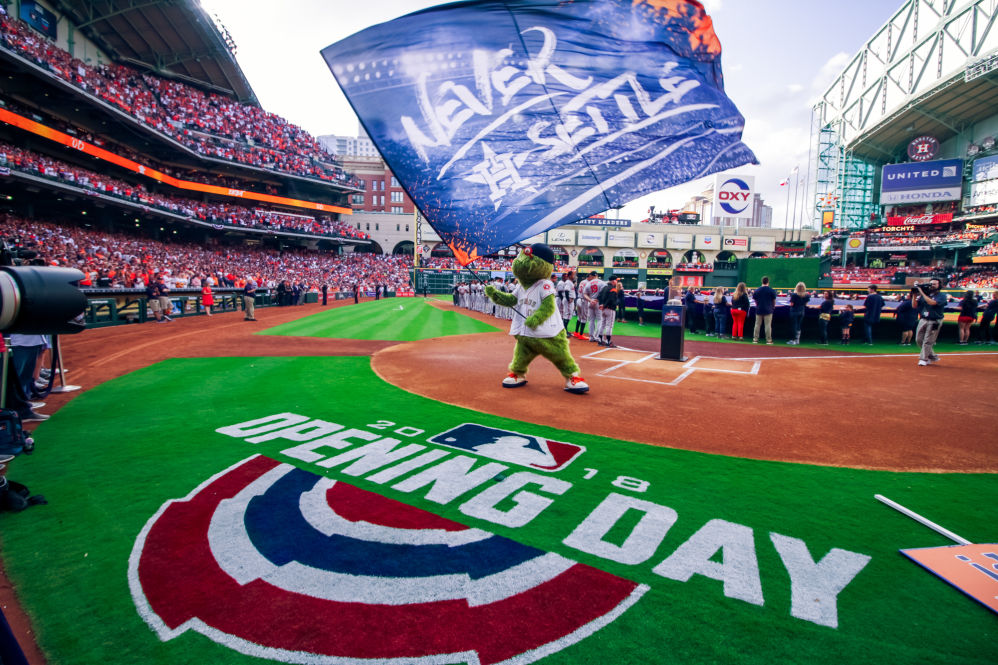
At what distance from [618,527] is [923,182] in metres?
66.9

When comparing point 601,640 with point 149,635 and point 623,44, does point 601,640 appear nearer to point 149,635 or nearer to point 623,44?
point 149,635

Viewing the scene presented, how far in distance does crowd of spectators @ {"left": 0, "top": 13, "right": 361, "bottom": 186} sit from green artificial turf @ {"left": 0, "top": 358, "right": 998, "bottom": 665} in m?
30.7

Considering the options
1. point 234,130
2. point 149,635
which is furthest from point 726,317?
point 234,130

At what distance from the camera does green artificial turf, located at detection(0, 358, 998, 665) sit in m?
2.06

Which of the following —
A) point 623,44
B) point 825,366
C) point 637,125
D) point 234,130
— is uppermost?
point 234,130

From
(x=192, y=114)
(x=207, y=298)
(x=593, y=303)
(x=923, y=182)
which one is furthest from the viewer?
(x=923, y=182)

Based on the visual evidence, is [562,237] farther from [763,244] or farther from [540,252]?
[540,252]

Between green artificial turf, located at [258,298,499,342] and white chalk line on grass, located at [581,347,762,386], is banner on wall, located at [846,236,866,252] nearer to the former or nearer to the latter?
green artificial turf, located at [258,298,499,342]

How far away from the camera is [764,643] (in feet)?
6.82

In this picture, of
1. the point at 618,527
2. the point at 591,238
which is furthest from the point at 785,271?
the point at 618,527

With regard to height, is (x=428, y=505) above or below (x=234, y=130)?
below

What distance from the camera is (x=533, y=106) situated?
548 cm

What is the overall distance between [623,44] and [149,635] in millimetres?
6842

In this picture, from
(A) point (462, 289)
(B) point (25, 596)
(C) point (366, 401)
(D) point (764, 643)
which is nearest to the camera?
(D) point (764, 643)
